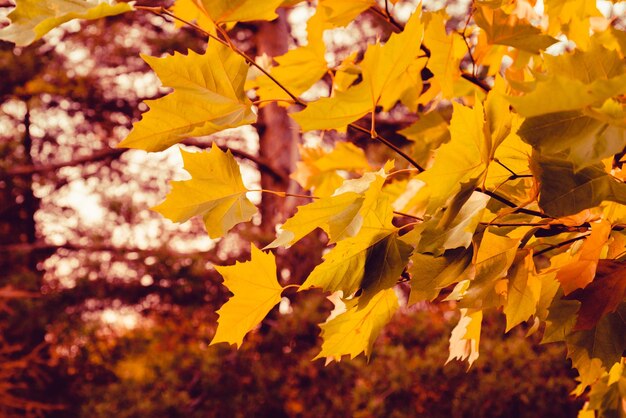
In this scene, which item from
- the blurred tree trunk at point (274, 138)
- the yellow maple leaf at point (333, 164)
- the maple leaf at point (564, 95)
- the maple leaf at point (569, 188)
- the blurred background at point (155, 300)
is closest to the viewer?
the maple leaf at point (564, 95)

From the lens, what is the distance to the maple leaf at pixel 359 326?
0.65 meters

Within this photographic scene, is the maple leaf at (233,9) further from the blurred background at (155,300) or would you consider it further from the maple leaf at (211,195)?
the blurred background at (155,300)

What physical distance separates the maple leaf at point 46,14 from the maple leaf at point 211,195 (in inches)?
5.7

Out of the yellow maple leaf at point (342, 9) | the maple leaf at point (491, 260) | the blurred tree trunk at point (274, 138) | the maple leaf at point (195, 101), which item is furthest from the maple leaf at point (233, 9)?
the blurred tree trunk at point (274, 138)

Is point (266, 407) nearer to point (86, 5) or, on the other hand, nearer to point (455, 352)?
point (455, 352)

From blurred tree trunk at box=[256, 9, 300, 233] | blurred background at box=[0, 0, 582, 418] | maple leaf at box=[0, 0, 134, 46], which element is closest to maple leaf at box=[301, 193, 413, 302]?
maple leaf at box=[0, 0, 134, 46]

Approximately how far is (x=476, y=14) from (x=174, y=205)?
14.8 inches

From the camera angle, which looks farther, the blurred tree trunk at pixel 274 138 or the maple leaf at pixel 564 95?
the blurred tree trunk at pixel 274 138

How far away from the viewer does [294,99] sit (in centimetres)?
61

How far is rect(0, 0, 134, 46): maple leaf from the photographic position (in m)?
0.52

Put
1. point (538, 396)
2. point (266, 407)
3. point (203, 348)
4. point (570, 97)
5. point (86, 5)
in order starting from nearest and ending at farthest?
point (570, 97) < point (86, 5) < point (538, 396) < point (266, 407) < point (203, 348)

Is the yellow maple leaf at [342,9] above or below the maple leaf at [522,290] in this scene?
above

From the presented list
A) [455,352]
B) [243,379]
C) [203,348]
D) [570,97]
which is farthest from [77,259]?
[570,97]

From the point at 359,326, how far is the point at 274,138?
5.22 metres
